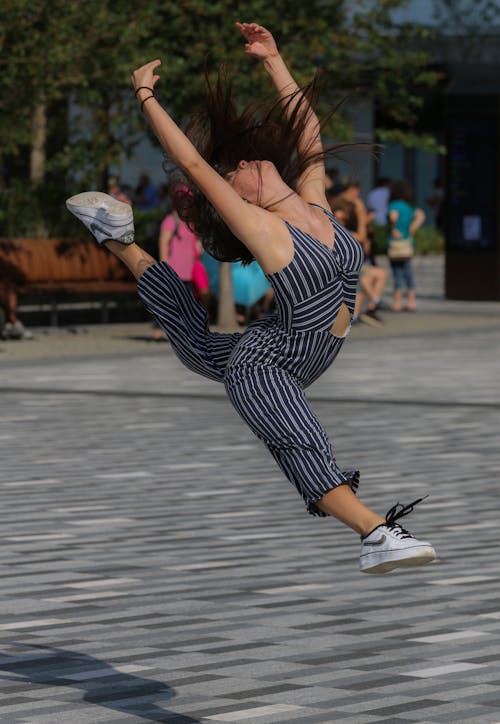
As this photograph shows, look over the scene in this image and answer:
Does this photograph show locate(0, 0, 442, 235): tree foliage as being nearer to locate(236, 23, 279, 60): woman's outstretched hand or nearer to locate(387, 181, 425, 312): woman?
locate(387, 181, 425, 312): woman

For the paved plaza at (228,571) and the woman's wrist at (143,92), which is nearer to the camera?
the woman's wrist at (143,92)

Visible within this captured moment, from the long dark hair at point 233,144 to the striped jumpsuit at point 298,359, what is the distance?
0.26 m

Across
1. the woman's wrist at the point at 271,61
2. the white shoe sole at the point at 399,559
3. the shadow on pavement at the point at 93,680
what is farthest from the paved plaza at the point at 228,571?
the woman's wrist at the point at 271,61

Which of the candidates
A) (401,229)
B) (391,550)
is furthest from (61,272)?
(391,550)

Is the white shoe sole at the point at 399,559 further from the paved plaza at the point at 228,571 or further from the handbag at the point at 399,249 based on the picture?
the handbag at the point at 399,249

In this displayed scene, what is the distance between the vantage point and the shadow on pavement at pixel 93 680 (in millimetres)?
5355

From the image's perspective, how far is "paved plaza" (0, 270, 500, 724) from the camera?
5551mm

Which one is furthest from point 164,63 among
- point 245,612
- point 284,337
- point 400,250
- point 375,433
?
point 284,337

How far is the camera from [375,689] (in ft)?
18.2

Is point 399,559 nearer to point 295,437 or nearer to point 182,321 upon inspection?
point 295,437

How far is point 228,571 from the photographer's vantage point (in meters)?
7.55

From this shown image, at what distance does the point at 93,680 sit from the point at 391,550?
1.27m

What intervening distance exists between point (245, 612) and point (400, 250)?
19752mm

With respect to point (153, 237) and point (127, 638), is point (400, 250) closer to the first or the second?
point (153, 237)
